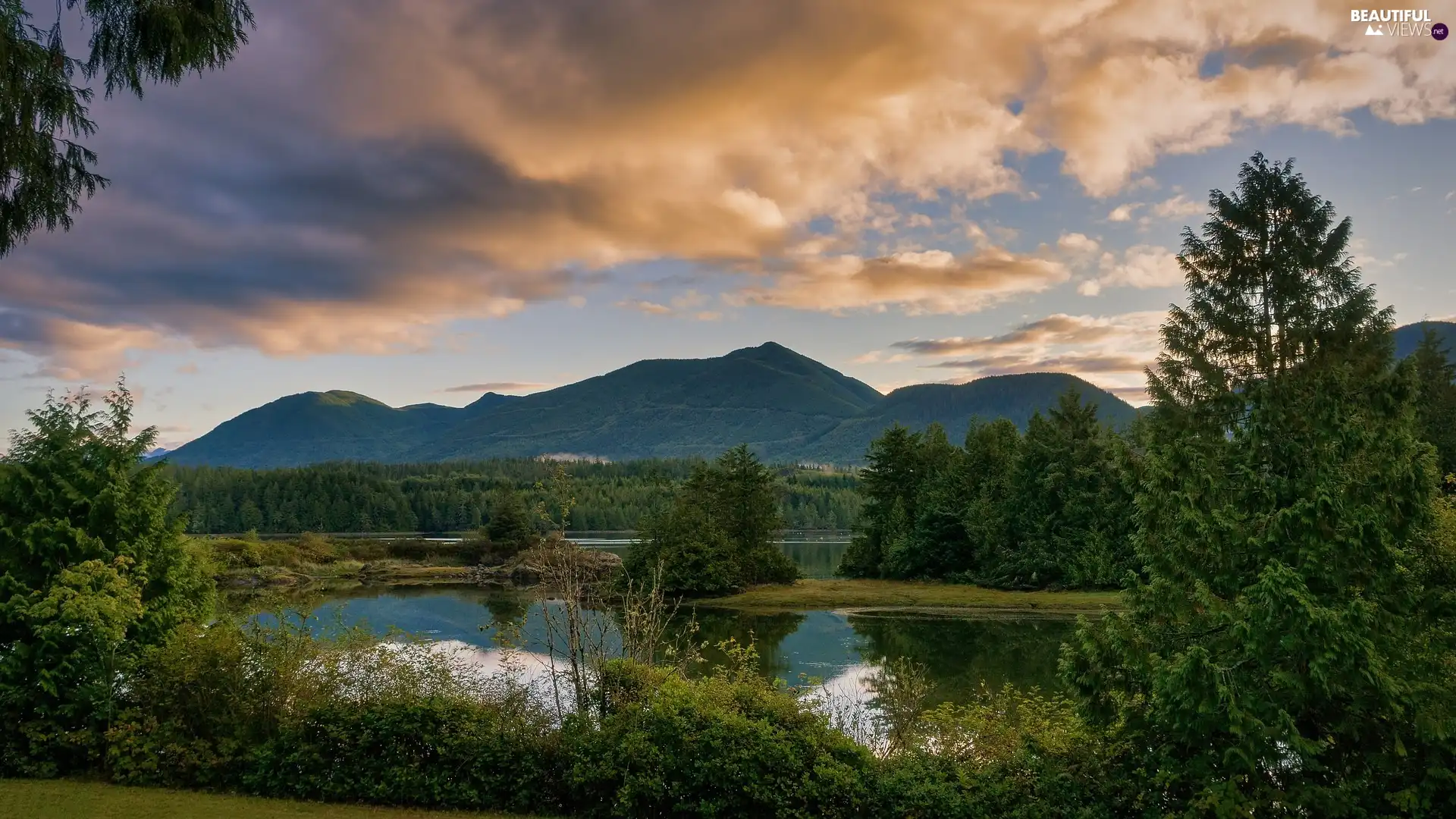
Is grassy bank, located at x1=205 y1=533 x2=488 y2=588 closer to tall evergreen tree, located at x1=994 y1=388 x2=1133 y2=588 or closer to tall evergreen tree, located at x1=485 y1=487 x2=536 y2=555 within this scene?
tall evergreen tree, located at x1=485 y1=487 x2=536 y2=555

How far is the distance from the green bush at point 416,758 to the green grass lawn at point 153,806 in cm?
26

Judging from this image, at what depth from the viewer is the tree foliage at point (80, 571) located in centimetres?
1187

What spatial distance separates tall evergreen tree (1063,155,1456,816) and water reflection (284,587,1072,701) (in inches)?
400

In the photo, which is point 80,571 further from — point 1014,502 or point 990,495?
point 990,495

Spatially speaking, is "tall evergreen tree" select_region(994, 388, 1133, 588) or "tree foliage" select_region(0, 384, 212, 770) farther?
"tall evergreen tree" select_region(994, 388, 1133, 588)

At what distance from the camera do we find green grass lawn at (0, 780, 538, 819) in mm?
9820

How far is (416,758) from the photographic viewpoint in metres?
11.2

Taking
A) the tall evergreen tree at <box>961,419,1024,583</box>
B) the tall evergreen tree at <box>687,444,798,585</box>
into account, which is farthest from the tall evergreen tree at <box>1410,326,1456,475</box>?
the tall evergreen tree at <box>687,444,798,585</box>

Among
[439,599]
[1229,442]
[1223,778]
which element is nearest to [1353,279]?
[1229,442]

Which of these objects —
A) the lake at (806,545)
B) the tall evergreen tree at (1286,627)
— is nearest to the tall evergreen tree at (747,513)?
the lake at (806,545)

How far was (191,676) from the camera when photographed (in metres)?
11.7

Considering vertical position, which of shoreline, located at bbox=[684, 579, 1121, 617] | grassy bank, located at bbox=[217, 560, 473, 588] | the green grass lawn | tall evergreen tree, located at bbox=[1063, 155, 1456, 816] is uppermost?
tall evergreen tree, located at bbox=[1063, 155, 1456, 816]

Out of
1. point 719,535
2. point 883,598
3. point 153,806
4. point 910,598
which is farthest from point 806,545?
point 153,806

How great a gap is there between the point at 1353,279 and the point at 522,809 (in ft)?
80.5
